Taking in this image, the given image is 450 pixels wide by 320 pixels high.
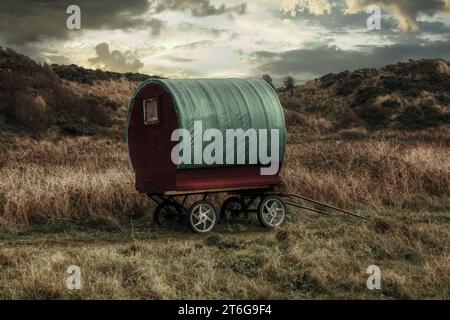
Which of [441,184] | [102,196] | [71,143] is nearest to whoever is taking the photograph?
[102,196]

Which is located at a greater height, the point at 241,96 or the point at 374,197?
the point at 241,96

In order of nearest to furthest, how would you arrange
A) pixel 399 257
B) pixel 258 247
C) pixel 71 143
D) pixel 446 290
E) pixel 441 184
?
pixel 446 290
pixel 399 257
pixel 258 247
pixel 441 184
pixel 71 143

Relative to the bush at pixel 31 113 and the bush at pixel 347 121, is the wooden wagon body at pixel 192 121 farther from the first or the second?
the bush at pixel 347 121

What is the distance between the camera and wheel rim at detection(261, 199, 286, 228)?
40.6 feet

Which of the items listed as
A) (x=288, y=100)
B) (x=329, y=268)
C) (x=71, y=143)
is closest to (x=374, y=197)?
(x=329, y=268)

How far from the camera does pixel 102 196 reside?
13023 millimetres

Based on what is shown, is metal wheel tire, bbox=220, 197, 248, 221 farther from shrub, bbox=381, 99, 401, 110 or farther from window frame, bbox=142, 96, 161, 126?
shrub, bbox=381, 99, 401, 110

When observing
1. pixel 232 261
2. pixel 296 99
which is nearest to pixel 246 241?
pixel 232 261

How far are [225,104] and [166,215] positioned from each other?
256cm

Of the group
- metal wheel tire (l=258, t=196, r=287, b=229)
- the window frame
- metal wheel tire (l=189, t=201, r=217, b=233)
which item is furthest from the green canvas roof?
metal wheel tire (l=258, t=196, r=287, b=229)

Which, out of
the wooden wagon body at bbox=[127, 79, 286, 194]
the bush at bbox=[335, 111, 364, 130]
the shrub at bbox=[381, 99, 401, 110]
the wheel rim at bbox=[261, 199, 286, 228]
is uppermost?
the wooden wagon body at bbox=[127, 79, 286, 194]

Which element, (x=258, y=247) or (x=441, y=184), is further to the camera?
(x=441, y=184)
